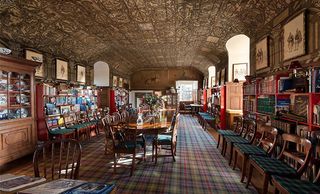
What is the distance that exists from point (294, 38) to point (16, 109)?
5919mm

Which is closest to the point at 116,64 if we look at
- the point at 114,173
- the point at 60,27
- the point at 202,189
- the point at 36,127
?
the point at 60,27

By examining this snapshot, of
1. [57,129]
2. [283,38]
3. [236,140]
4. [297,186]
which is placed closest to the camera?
[297,186]

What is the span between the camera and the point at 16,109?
4363 millimetres

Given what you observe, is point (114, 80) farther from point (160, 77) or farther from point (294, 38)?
point (294, 38)

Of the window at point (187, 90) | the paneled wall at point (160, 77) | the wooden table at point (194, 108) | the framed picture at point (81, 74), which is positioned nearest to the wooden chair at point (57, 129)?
the framed picture at point (81, 74)

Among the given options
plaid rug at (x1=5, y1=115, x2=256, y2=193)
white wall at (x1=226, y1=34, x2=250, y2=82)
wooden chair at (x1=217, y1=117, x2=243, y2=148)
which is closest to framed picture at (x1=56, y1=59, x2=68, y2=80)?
plaid rug at (x1=5, y1=115, x2=256, y2=193)

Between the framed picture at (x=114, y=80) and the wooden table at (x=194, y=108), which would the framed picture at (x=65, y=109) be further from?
the wooden table at (x=194, y=108)

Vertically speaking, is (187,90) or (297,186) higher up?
(187,90)

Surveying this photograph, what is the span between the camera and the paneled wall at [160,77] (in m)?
15.3

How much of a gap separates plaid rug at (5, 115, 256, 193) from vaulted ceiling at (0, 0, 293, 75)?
3316 mm

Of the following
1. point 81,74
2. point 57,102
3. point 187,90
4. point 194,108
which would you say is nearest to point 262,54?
point 57,102

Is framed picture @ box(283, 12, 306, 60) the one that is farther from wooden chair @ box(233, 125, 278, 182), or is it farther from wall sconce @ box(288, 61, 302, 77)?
wooden chair @ box(233, 125, 278, 182)

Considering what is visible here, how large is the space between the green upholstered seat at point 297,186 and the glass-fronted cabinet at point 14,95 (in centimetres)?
509

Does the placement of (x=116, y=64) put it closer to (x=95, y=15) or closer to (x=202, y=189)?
(x=95, y=15)
